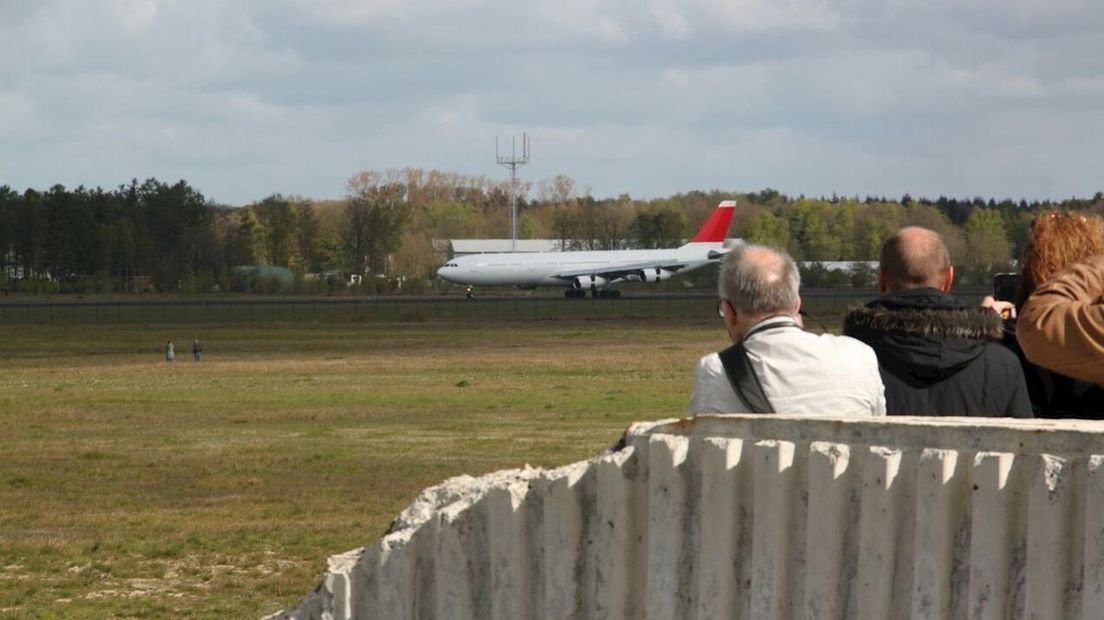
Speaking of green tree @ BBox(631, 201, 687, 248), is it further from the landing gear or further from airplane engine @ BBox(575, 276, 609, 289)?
the landing gear

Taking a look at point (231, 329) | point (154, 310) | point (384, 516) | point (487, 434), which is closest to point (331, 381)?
point (487, 434)

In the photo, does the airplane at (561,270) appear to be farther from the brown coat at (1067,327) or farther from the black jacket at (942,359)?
the brown coat at (1067,327)

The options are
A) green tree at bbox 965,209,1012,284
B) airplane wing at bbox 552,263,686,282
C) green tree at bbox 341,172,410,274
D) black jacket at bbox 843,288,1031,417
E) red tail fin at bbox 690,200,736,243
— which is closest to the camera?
black jacket at bbox 843,288,1031,417

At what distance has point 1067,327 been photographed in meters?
5.11

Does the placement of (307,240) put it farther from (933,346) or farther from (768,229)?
(933,346)

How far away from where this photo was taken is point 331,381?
3384 cm

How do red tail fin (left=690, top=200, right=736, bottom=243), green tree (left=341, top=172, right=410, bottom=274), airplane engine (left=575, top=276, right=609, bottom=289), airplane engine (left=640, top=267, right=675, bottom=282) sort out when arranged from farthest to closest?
green tree (left=341, top=172, right=410, bottom=274) → red tail fin (left=690, top=200, right=736, bottom=243) → airplane engine (left=640, top=267, right=675, bottom=282) → airplane engine (left=575, top=276, right=609, bottom=289)

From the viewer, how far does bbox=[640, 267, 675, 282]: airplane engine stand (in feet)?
320

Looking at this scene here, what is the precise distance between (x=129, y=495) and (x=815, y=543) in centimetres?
1284

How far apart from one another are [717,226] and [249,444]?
88.4 meters

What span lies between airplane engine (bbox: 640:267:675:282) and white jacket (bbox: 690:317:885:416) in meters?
91.4

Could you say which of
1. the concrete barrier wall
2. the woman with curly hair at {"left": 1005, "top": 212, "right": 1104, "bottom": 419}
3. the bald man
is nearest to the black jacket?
the bald man

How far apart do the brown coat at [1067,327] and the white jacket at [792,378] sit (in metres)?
0.56

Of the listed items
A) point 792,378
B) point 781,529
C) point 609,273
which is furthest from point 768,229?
point 781,529
